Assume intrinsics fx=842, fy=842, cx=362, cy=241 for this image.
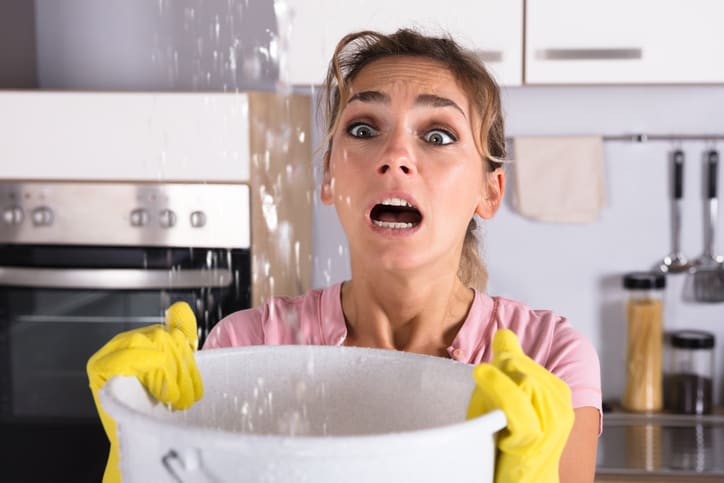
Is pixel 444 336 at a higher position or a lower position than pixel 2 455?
higher

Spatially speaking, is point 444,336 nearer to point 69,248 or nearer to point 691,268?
point 69,248

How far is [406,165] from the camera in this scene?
93 centimetres

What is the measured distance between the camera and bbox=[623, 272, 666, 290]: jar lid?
7.04ft

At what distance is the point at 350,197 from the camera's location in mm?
948

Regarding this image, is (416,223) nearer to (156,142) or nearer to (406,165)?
(406,165)

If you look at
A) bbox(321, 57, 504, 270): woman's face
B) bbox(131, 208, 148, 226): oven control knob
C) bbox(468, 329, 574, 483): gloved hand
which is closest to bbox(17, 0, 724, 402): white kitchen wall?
bbox(131, 208, 148, 226): oven control knob

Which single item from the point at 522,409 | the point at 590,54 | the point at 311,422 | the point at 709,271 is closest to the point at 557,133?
the point at 590,54

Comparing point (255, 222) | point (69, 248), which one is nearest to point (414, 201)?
point (255, 222)

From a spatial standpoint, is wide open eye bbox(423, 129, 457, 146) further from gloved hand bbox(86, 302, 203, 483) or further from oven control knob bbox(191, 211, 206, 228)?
oven control knob bbox(191, 211, 206, 228)

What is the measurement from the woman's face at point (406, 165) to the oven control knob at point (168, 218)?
81cm

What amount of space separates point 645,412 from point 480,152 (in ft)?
4.54

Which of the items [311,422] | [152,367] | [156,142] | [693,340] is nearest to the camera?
[152,367]

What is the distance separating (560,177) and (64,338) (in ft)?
4.27

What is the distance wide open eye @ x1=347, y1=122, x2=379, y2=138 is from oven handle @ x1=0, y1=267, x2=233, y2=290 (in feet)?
2.86
